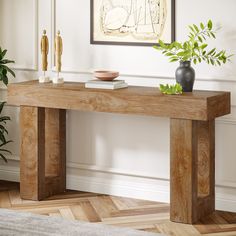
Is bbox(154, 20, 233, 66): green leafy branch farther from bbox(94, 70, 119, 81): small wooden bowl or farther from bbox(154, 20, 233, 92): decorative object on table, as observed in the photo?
bbox(94, 70, 119, 81): small wooden bowl

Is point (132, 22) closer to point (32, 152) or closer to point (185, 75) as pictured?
point (185, 75)

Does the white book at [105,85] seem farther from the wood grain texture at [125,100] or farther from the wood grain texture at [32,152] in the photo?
the wood grain texture at [32,152]

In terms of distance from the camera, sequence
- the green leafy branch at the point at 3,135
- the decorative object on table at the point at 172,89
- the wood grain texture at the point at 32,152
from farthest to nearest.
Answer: the green leafy branch at the point at 3,135
the wood grain texture at the point at 32,152
the decorative object on table at the point at 172,89

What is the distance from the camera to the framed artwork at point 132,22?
4980 mm

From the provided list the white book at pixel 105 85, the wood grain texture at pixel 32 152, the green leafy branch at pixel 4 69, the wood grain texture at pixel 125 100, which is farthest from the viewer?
the green leafy branch at pixel 4 69

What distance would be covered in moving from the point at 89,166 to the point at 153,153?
0.58 meters

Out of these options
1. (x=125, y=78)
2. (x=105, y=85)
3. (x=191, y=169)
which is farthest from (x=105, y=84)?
(x=191, y=169)

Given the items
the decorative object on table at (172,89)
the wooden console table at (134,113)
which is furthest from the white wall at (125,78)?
the decorative object on table at (172,89)

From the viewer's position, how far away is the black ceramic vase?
466cm

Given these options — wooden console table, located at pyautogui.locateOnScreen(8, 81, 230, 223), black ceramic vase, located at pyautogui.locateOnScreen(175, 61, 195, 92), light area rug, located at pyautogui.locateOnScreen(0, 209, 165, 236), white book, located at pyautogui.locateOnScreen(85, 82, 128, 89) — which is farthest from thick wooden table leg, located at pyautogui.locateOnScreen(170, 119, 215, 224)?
white book, located at pyautogui.locateOnScreen(85, 82, 128, 89)

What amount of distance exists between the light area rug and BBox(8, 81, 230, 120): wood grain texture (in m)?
0.81

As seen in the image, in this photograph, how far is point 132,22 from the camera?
16.7ft

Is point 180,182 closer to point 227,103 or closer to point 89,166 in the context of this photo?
point 227,103

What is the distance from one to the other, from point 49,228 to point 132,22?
1684 mm
